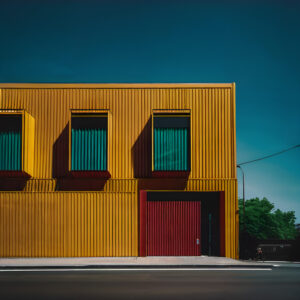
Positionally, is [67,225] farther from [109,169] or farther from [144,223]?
[144,223]

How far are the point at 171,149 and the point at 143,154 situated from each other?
1.80 m

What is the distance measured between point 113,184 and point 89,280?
800 centimetres

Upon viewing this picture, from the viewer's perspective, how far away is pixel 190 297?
10305mm

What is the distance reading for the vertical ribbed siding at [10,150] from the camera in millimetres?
19891

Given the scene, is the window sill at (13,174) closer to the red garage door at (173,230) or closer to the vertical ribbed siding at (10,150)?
the vertical ribbed siding at (10,150)

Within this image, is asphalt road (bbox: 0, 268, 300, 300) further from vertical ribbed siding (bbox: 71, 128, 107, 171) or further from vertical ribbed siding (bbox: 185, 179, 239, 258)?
vertical ribbed siding (bbox: 71, 128, 107, 171)

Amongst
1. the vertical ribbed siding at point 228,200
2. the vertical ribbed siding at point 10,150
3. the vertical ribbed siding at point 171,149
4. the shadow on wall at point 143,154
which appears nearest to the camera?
the vertical ribbed siding at point 10,150

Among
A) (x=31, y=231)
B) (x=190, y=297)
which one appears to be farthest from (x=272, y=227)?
(x=190, y=297)

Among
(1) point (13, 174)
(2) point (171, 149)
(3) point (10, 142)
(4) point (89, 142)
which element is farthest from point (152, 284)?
(3) point (10, 142)

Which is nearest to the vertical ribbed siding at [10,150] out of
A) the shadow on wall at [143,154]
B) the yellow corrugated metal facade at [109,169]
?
A: the yellow corrugated metal facade at [109,169]

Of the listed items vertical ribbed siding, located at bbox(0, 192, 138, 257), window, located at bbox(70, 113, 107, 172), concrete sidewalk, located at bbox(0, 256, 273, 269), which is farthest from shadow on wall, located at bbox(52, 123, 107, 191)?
concrete sidewalk, located at bbox(0, 256, 273, 269)

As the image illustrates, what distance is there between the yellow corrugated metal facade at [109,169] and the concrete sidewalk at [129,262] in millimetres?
1105

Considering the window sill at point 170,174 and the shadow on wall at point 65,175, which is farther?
the shadow on wall at point 65,175

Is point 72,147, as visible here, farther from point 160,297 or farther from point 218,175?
point 160,297
